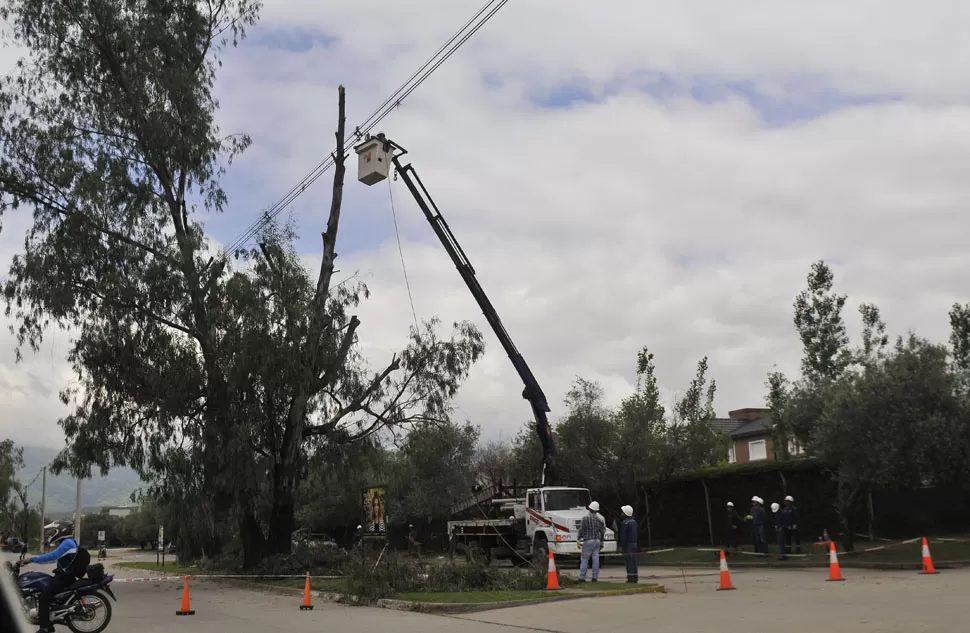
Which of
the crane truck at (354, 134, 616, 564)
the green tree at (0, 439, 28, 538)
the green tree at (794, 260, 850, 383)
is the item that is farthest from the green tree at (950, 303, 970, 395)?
the green tree at (0, 439, 28, 538)

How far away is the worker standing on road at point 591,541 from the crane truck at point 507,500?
18.7ft

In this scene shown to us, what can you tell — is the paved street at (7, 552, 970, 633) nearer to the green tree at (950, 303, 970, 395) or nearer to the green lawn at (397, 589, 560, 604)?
the green lawn at (397, 589, 560, 604)

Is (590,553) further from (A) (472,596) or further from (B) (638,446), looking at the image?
(B) (638,446)

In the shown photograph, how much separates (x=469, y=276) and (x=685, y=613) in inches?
655

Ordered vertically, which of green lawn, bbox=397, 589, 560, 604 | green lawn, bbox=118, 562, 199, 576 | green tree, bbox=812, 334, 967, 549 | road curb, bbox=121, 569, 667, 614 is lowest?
green lawn, bbox=118, 562, 199, 576

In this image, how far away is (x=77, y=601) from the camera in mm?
12867

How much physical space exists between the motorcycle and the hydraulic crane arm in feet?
53.9

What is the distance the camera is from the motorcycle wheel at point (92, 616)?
42.3 feet

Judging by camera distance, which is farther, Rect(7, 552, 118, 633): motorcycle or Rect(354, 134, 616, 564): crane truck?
Rect(354, 134, 616, 564): crane truck

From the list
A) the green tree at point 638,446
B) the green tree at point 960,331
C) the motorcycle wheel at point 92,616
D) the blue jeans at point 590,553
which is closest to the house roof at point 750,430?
the green tree at point 960,331

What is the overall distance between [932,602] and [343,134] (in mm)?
23525

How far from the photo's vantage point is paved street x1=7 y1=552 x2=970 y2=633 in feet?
38.7

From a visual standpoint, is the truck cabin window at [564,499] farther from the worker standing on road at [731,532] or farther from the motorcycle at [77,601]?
the motorcycle at [77,601]

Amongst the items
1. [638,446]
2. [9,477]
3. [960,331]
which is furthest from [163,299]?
[9,477]
